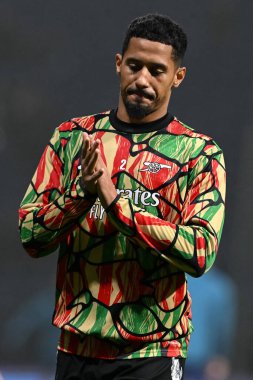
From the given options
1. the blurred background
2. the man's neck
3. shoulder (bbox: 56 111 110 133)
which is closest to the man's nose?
the man's neck

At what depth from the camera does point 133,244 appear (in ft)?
13.6

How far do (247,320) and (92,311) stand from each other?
12.3 feet

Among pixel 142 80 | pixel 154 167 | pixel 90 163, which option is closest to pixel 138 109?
pixel 142 80

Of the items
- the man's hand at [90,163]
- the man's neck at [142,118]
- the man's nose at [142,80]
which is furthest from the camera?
the man's neck at [142,118]

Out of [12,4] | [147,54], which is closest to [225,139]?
[12,4]

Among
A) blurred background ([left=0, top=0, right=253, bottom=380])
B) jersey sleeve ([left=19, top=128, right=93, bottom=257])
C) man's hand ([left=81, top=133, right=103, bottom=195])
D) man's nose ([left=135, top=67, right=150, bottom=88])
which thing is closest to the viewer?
man's hand ([left=81, top=133, right=103, bottom=195])

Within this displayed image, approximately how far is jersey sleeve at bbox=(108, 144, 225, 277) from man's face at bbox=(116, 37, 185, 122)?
0.26 metres

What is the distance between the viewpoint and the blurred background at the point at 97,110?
25.0 feet

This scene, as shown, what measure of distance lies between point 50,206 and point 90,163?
0.30 meters

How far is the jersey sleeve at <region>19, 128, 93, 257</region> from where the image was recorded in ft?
13.3

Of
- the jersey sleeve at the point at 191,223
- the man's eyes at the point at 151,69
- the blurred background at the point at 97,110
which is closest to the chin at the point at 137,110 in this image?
the man's eyes at the point at 151,69

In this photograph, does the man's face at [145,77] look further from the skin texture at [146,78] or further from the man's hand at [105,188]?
the man's hand at [105,188]

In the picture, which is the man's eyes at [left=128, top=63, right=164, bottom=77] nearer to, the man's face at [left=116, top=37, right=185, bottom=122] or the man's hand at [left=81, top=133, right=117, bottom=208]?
the man's face at [left=116, top=37, right=185, bottom=122]

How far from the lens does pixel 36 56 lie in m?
8.01
